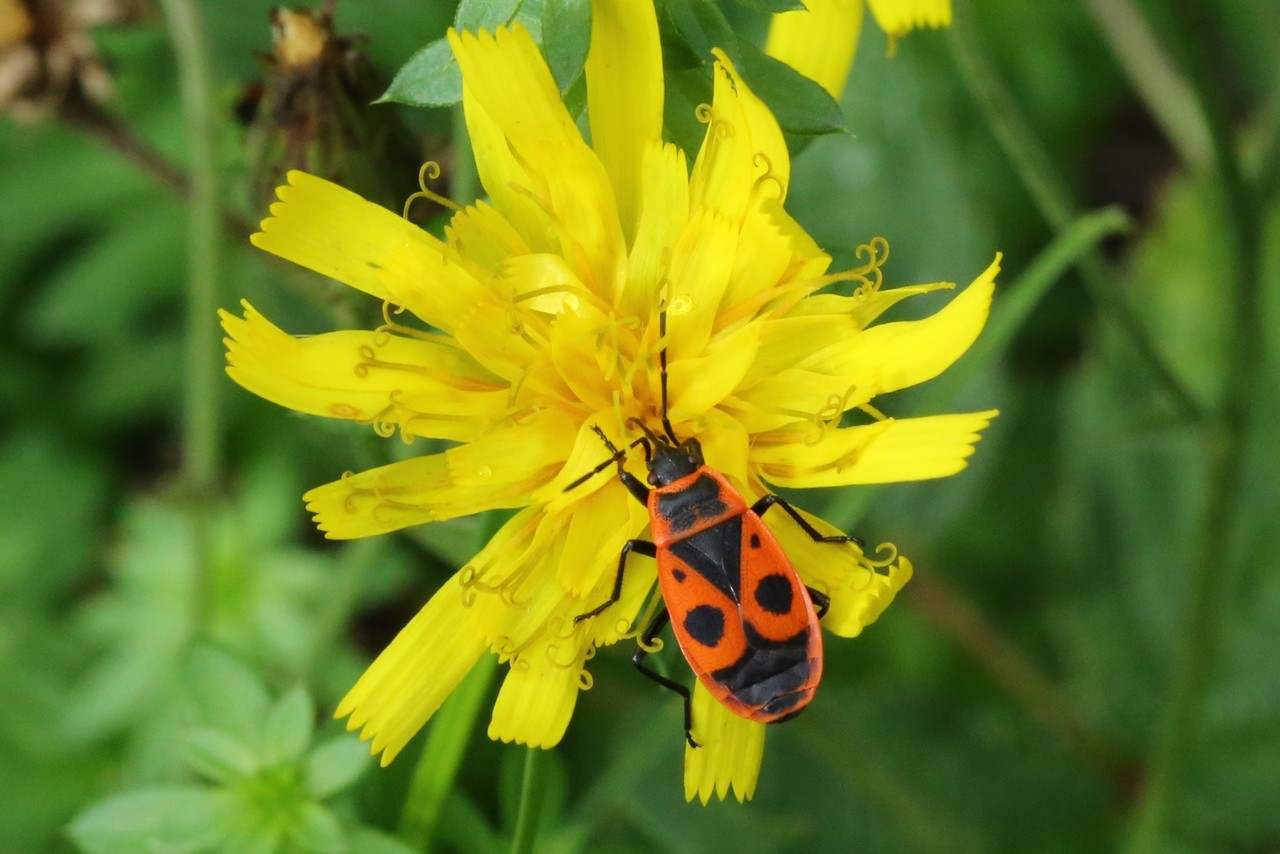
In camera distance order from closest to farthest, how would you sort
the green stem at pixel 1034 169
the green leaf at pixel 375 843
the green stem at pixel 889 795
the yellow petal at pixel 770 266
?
the yellow petal at pixel 770 266 < the green leaf at pixel 375 843 < the green stem at pixel 1034 169 < the green stem at pixel 889 795

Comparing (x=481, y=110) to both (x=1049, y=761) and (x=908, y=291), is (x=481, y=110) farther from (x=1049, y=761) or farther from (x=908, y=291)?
(x=1049, y=761)

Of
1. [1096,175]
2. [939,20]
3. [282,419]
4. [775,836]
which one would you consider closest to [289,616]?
[282,419]

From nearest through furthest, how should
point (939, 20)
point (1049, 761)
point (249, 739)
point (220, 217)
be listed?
point (939, 20), point (249, 739), point (220, 217), point (1049, 761)

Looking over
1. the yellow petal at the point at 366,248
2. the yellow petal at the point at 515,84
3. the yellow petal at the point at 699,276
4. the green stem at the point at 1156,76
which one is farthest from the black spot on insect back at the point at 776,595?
the green stem at the point at 1156,76

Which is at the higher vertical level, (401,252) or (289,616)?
(401,252)

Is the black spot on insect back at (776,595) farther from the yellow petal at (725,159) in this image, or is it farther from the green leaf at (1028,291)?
the green leaf at (1028,291)
